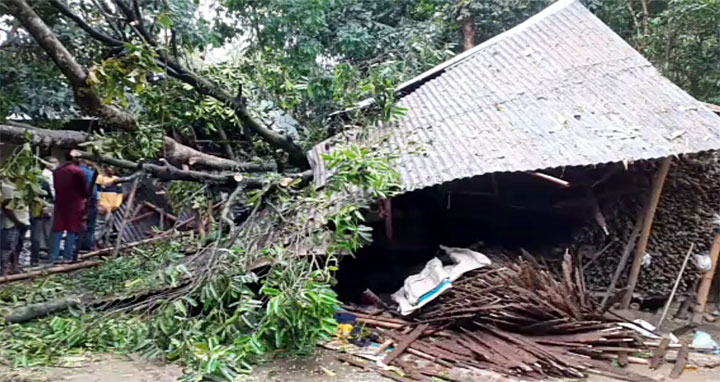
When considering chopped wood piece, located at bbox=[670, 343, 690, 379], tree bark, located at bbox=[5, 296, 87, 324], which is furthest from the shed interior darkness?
tree bark, located at bbox=[5, 296, 87, 324]

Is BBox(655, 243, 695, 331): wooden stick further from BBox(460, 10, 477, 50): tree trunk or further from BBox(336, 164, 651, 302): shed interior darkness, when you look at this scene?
BBox(460, 10, 477, 50): tree trunk

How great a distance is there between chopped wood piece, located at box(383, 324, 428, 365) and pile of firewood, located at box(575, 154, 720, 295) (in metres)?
2.32

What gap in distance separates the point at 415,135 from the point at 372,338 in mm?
2473

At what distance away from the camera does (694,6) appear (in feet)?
33.1

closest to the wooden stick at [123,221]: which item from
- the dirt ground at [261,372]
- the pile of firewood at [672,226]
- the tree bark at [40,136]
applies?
the tree bark at [40,136]

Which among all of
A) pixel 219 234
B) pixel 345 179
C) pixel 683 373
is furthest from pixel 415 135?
pixel 683 373

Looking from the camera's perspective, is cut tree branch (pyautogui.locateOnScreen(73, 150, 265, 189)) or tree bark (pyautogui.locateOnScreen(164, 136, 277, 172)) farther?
tree bark (pyautogui.locateOnScreen(164, 136, 277, 172))

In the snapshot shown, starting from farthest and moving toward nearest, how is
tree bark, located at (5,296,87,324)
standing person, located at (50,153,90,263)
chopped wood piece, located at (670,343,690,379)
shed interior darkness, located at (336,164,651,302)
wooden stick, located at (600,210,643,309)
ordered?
standing person, located at (50,153,90,263), shed interior darkness, located at (336,164,651,302), wooden stick, located at (600,210,643,309), tree bark, located at (5,296,87,324), chopped wood piece, located at (670,343,690,379)

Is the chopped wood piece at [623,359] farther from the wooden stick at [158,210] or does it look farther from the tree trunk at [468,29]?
the tree trunk at [468,29]

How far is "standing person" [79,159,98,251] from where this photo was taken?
790 centimetres

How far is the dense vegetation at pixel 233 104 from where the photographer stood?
4648 millimetres

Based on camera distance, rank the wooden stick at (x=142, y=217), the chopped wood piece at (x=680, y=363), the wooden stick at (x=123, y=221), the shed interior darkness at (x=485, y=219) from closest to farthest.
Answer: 1. the chopped wood piece at (x=680, y=363)
2. the shed interior darkness at (x=485, y=219)
3. the wooden stick at (x=123, y=221)
4. the wooden stick at (x=142, y=217)

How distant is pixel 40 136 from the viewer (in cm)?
501

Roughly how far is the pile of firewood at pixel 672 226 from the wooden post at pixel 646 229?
0.85ft
